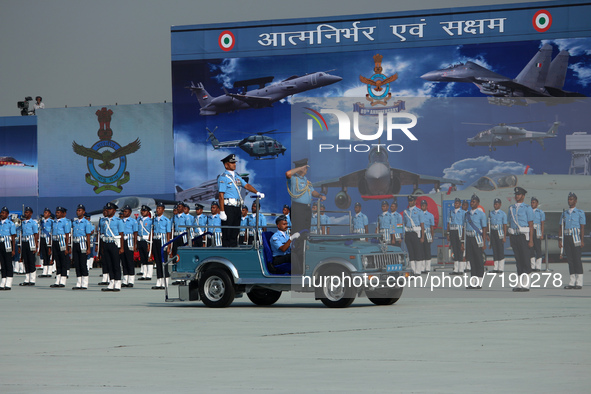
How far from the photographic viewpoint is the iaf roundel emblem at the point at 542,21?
39281 millimetres

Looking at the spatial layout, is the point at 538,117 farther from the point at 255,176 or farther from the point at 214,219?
the point at 214,219

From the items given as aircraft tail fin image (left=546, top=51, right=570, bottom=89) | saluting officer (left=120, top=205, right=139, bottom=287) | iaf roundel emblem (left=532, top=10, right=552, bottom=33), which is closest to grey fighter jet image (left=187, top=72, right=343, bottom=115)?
iaf roundel emblem (left=532, top=10, right=552, bottom=33)

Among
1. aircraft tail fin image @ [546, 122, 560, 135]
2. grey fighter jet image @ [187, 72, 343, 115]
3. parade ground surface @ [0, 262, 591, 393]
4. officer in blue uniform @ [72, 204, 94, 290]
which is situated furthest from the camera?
grey fighter jet image @ [187, 72, 343, 115]

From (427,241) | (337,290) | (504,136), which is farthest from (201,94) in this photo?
(337,290)

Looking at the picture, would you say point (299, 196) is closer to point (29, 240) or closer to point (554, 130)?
point (29, 240)

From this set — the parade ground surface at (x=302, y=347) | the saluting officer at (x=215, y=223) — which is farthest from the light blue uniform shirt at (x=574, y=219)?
the saluting officer at (x=215, y=223)

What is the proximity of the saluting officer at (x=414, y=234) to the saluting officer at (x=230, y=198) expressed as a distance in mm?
11875

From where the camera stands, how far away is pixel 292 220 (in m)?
15.8

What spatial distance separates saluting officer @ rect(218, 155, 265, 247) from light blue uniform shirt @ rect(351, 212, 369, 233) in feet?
6.43

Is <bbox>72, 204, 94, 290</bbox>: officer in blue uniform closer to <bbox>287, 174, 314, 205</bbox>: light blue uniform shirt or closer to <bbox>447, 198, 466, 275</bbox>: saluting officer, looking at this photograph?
<bbox>287, 174, 314, 205</bbox>: light blue uniform shirt

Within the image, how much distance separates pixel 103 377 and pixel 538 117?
3514cm

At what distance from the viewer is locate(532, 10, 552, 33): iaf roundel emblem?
39281 mm

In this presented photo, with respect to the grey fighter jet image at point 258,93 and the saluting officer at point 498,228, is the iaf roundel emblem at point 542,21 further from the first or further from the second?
the saluting officer at point 498,228

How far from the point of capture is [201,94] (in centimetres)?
4362
